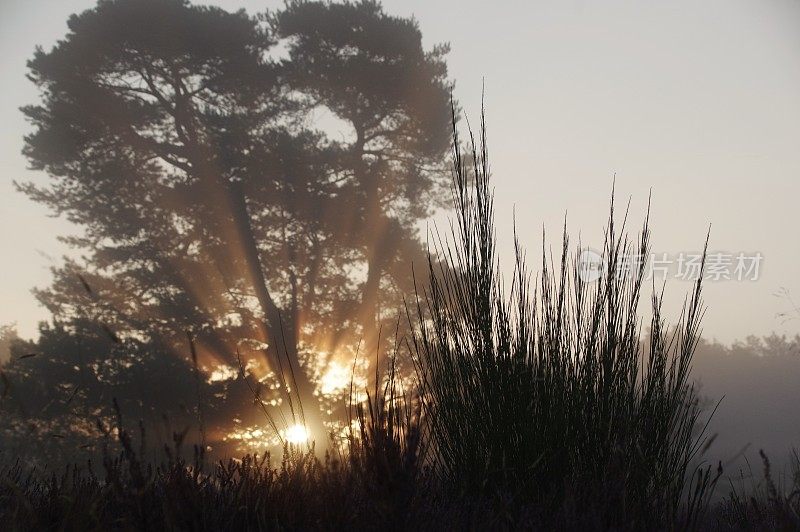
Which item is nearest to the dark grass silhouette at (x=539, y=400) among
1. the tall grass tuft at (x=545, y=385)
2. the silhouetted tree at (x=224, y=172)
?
Result: the tall grass tuft at (x=545, y=385)

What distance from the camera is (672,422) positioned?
3.77 metres

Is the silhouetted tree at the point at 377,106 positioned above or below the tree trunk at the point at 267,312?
above

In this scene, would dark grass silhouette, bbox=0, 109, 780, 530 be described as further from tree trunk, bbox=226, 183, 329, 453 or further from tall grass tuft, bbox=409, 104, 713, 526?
tree trunk, bbox=226, 183, 329, 453

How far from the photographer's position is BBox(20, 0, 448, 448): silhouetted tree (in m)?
14.9

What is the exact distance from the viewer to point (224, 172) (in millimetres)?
15125

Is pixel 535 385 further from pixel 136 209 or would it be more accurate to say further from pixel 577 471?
pixel 136 209

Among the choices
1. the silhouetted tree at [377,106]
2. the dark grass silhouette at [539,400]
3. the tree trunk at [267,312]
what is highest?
the silhouetted tree at [377,106]

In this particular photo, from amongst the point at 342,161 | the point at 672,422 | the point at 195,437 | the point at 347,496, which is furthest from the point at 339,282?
the point at 347,496

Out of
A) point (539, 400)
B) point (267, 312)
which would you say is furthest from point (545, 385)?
point (267, 312)

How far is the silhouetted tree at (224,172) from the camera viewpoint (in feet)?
49.0

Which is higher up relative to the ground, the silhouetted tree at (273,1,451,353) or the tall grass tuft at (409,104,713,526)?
the silhouetted tree at (273,1,451,353)

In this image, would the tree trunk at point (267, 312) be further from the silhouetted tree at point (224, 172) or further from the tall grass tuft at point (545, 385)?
the tall grass tuft at point (545, 385)

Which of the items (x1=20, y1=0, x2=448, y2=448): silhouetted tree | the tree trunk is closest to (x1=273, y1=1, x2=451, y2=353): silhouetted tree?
(x1=20, y1=0, x2=448, y2=448): silhouetted tree

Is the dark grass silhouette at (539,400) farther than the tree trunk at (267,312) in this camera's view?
No
